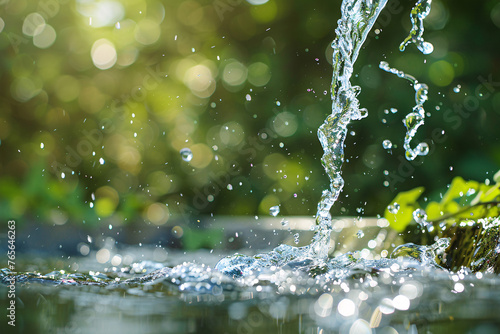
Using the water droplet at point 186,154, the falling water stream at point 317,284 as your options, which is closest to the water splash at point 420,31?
the falling water stream at point 317,284

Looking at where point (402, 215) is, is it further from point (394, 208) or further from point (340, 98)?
point (340, 98)

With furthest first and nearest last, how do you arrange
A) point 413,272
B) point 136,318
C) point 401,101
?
point 401,101
point 413,272
point 136,318

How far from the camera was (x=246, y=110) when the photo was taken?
9.57 ft

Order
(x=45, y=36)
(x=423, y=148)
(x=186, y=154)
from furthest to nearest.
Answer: (x=45, y=36) < (x=186, y=154) < (x=423, y=148)

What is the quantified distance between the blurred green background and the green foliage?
3.02 ft

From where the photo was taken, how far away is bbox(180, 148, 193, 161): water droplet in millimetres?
2841

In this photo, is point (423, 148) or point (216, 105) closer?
point (423, 148)

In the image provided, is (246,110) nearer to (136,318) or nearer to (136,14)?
(136,14)

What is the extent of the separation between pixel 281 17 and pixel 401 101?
802 millimetres

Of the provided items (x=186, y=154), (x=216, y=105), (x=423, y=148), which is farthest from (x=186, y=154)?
(x=423, y=148)

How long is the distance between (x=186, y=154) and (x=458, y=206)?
1.66m

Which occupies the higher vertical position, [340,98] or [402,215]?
[340,98]

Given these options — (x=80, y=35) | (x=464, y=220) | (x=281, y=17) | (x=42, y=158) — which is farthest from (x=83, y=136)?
(x=464, y=220)

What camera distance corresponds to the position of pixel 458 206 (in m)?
1.50
